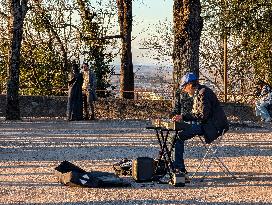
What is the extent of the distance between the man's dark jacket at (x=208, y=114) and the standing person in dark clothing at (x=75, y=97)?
11557 millimetres

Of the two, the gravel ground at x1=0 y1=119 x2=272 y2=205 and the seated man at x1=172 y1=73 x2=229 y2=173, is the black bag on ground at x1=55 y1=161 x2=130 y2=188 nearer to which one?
the gravel ground at x1=0 y1=119 x2=272 y2=205

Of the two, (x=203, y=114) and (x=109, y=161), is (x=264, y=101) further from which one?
(x=203, y=114)

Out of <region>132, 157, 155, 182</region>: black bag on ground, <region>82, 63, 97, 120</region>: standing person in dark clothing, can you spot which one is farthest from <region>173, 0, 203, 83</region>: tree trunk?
<region>132, 157, 155, 182</region>: black bag on ground

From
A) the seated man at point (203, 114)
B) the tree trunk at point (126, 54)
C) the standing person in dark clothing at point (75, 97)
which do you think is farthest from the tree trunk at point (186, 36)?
the seated man at point (203, 114)

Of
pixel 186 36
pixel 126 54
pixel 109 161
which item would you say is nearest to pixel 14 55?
pixel 186 36

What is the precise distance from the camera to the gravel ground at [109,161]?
28.9 ft

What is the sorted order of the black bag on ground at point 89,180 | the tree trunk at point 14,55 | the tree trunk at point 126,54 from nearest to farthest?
the black bag on ground at point 89,180 → the tree trunk at point 14,55 → the tree trunk at point 126,54

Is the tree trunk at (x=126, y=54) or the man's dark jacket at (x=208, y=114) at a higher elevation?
the tree trunk at (x=126, y=54)

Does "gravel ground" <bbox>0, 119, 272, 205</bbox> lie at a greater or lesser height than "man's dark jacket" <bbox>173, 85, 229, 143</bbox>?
lesser

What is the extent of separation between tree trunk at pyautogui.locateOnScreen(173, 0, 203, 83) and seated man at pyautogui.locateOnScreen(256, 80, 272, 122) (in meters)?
3.02

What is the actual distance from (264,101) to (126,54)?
297 inches

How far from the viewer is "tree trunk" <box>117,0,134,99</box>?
2823cm

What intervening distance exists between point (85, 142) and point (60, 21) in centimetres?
2143

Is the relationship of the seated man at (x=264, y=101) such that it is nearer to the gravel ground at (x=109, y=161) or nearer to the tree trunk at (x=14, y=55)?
the gravel ground at (x=109, y=161)
